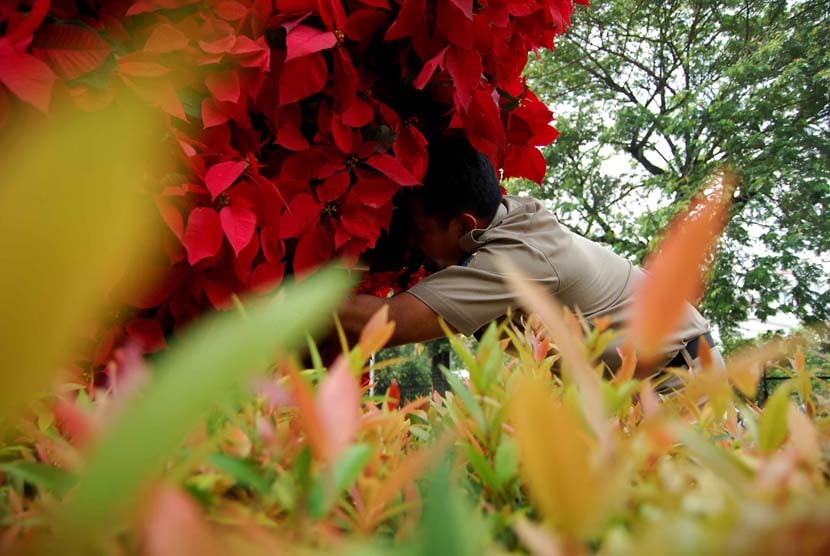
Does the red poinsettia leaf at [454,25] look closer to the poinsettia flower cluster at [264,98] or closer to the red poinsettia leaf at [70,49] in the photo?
the poinsettia flower cluster at [264,98]

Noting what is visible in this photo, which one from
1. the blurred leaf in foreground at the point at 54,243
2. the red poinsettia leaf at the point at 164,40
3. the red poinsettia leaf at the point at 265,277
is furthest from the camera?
the red poinsettia leaf at the point at 265,277

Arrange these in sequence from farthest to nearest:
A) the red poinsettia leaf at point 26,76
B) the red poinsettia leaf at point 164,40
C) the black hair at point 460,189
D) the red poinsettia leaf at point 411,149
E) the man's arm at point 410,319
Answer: the black hair at point 460,189
the man's arm at point 410,319
the red poinsettia leaf at point 411,149
the red poinsettia leaf at point 164,40
the red poinsettia leaf at point 26,76

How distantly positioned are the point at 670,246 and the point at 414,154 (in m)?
0.68

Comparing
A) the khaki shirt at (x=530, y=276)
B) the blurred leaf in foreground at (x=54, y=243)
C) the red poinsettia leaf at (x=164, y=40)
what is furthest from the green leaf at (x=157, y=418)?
the khaki shirt at (x=530, y=276)

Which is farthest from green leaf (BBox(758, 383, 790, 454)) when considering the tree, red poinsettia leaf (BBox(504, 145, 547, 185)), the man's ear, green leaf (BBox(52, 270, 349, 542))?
the tree

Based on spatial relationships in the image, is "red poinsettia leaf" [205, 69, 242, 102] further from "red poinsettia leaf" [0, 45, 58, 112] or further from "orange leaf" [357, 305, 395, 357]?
"orange leaf" [357, 305, 395, 357]

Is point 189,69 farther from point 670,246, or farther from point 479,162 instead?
point 479,162

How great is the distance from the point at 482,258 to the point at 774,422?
105cm

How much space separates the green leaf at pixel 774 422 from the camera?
9.8 inches

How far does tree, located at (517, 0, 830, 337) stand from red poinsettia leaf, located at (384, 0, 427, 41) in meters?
7.18

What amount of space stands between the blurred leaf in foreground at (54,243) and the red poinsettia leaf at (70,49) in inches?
18.7

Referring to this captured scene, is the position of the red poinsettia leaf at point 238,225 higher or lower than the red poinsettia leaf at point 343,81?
lower

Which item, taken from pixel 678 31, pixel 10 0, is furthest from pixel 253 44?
pixel 678 31

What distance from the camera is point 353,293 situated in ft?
3.39
